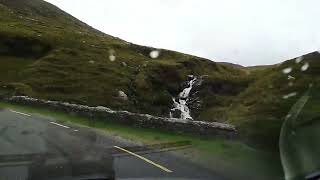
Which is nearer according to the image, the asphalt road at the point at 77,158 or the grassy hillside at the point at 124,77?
the asphalt road at the point at 77,158

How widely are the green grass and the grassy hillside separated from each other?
8164mm

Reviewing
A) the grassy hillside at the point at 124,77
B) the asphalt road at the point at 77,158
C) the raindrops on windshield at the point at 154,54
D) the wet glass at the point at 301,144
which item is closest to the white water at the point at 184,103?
the grassy hillside at the point at 124,77

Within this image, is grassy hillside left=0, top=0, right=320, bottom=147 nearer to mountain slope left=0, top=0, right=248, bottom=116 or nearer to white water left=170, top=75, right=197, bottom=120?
mountain slope left=0, top=0, right=248, bottom=116

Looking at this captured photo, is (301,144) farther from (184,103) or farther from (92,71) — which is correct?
(92,71)

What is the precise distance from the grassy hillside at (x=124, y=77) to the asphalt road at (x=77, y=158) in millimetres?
11775

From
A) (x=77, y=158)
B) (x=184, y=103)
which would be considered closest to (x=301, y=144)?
(x=77, y=158)

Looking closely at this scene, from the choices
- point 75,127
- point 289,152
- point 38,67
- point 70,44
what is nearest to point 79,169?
point 289,152

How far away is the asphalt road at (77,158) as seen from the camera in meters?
12.9

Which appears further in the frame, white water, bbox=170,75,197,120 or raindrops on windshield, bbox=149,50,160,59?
raindrops on windshield, bbox=149,50,160,59

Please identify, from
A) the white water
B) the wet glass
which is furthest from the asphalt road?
the white water

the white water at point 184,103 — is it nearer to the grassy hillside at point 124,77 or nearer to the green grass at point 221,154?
the grassy hillside at point 124,77

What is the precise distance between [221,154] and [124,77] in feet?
179

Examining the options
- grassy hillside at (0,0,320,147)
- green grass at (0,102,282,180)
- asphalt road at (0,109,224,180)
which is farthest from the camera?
grassy hillside at (0,0,320,147)

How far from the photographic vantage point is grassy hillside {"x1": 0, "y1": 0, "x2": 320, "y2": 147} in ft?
167
